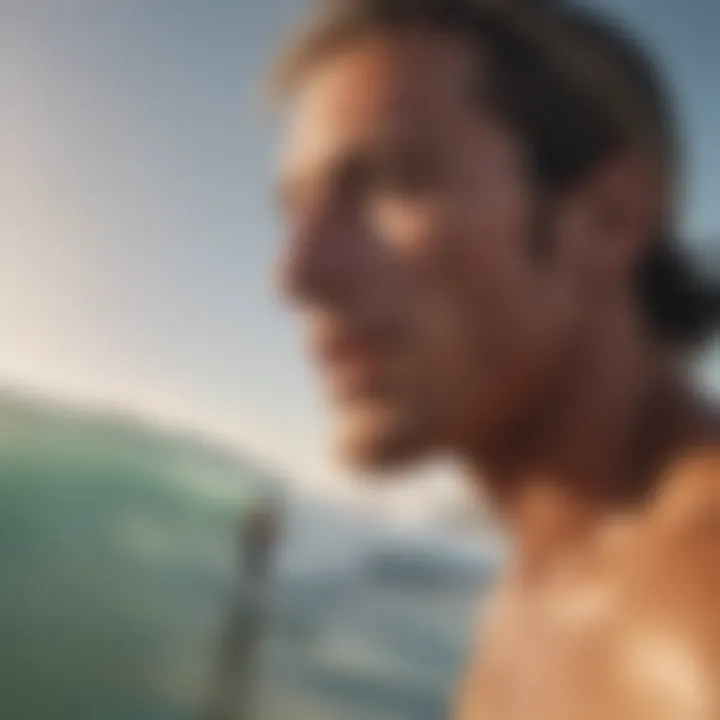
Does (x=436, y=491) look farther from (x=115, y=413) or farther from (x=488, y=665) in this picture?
(x=115, y=413)

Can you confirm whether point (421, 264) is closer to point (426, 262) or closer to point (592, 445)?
point (426, 262)

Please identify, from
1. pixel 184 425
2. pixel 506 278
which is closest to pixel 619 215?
pixel 506 278

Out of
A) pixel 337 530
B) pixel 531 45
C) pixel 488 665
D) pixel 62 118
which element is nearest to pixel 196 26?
pixel 62 118

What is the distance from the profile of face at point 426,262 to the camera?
731 mm

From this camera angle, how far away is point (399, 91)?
2.47 feet

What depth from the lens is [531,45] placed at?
0.76m

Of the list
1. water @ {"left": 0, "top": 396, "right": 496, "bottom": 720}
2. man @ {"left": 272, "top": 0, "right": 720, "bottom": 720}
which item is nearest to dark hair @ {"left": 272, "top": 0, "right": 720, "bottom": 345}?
man @ {"left": 272, "top": 0, "right": 720, "bottom": 720}

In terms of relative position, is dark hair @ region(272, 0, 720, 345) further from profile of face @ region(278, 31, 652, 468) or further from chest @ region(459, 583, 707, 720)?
chest @ region(459, 583, 707, 720)

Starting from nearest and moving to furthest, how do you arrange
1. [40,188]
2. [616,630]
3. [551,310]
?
[616,630] < [551,310] < [40,188]

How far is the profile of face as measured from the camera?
2.40ft

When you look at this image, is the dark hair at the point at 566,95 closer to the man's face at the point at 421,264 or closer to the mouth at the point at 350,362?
the man's face at the point at 421,264

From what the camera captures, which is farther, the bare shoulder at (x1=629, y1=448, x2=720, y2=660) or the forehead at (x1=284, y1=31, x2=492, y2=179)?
the forehead at (x1=284, y1=31, x2=492, y2=179)

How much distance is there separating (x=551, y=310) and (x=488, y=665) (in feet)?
0.72

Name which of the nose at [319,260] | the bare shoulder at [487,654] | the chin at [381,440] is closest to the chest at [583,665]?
the bare shoulder at [487,654]
